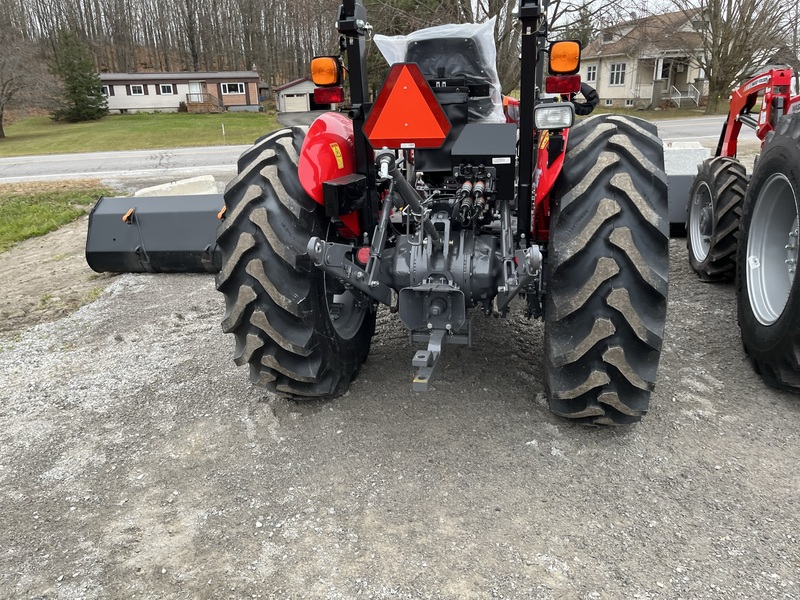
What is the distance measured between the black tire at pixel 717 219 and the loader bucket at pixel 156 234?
446 centimetres

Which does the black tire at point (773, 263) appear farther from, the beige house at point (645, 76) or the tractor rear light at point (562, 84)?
the beige house at point (645, 76)

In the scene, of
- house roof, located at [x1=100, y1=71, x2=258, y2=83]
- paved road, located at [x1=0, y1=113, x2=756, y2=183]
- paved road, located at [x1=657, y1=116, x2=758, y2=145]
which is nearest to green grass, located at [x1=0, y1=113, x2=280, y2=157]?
paved road, located at [x1=0, y1=113, x2=756, y2=183]

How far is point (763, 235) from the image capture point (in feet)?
13.4

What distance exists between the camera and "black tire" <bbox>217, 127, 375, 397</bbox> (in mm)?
3170

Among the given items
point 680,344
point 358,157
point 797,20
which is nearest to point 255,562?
point 358,157

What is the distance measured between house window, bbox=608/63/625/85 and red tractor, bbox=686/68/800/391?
40.6 m

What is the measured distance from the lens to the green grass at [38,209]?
891 cm

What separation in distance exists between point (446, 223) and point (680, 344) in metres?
2.15

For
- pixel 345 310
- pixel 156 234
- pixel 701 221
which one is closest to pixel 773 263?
pixel 701 221

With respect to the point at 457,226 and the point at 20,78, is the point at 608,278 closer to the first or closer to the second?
the point at 457,226

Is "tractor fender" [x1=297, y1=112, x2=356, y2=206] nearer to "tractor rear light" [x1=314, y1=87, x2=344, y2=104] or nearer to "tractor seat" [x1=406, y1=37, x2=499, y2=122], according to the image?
"tractor rear light" [x1=314, y1=87, x2=344, y2=104]

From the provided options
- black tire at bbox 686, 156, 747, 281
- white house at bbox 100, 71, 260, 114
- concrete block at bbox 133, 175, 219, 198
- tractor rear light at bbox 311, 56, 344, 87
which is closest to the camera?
tractor rear light at bbox 311, 56, 344, 87

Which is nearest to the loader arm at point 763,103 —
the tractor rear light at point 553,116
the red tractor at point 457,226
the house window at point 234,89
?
the red tractor at point 457,226

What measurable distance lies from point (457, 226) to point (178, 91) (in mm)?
53947
